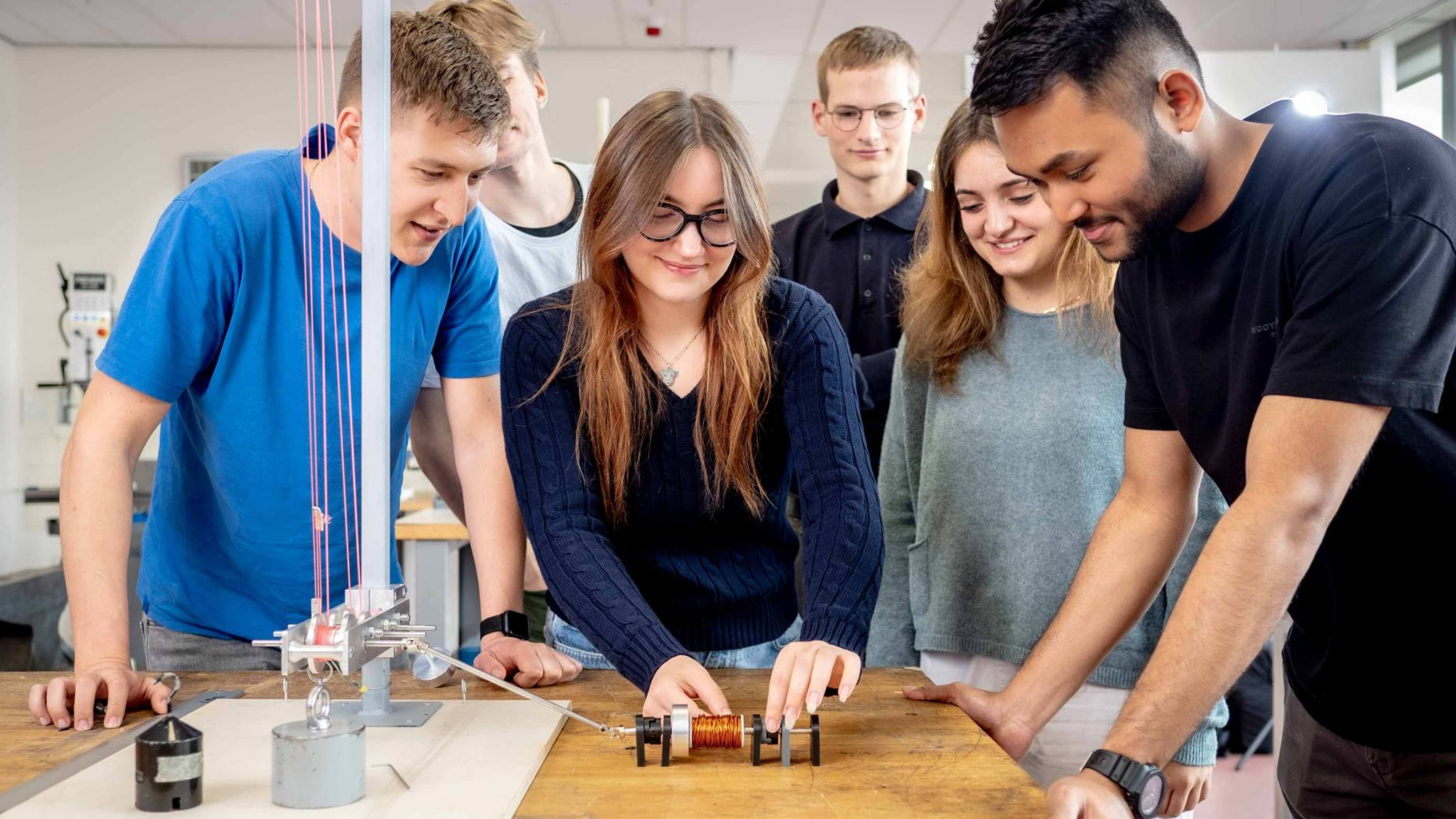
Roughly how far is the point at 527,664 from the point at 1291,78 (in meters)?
4.28

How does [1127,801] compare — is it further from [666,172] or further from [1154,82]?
[666,172]

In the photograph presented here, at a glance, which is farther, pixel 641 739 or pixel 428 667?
pixel 428 667

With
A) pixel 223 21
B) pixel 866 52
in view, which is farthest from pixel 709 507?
pixel 223 21

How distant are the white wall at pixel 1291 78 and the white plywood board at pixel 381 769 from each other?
419 cm

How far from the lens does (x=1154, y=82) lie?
992mm

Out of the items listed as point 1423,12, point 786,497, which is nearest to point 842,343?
point 786,497

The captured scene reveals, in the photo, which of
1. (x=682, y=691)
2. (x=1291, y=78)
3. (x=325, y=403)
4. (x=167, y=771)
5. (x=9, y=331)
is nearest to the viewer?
(x=167, y=771)

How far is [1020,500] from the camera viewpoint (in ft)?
4.70

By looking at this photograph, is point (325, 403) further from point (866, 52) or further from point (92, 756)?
point (866, 52)

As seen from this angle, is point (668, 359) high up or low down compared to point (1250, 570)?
up

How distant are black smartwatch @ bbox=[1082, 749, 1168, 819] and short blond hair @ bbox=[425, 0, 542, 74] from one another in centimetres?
132

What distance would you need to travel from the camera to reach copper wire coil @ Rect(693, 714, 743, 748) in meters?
0.95

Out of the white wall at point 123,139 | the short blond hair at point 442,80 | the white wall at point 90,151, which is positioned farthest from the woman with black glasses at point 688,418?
the white wall at point 90,151

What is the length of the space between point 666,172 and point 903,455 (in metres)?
0.58
